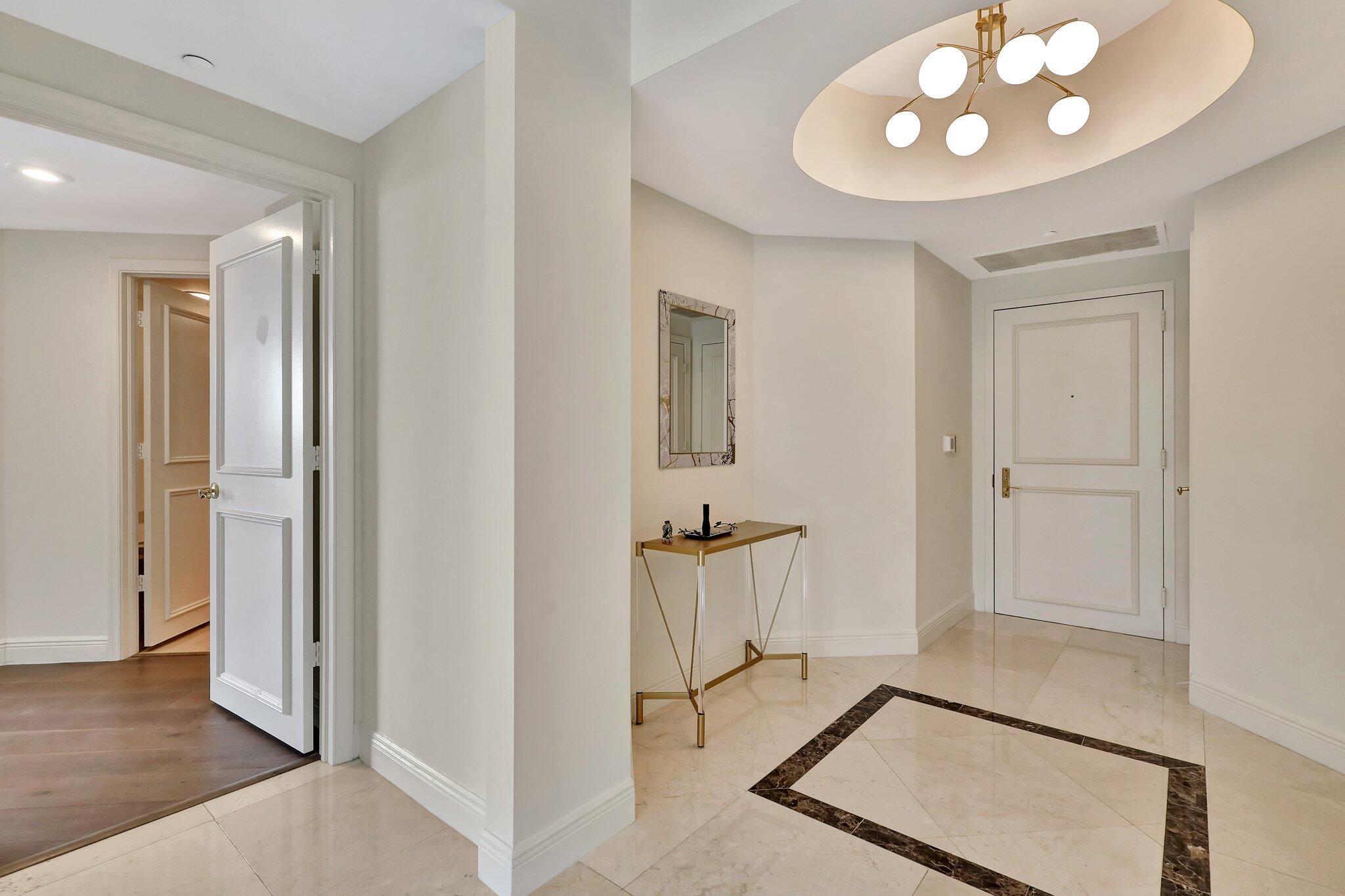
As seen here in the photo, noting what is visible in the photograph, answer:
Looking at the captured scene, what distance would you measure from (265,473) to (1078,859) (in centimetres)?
303

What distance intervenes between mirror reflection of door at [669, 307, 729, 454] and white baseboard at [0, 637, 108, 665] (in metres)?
3.35

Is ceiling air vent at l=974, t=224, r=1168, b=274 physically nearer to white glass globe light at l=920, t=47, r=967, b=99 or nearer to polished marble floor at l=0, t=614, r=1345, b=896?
white glass globe light at l=920, t=47, r=967, b=99

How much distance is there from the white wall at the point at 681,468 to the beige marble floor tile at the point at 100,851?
1.56 meters

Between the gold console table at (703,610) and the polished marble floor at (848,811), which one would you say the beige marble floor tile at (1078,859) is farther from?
the gold console table at (703,610)

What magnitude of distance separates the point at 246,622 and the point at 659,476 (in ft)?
5.95

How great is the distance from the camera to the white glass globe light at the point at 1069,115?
2.31 m

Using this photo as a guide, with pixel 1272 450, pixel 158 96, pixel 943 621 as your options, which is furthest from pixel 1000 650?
pixel 158 96

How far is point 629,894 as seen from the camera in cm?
173

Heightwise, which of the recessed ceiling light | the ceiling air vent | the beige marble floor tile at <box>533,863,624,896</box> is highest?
the recessed ceiling light

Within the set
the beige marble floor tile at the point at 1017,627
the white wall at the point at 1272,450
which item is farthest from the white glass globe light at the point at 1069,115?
the beige marble floor tile at the point at 1017,627

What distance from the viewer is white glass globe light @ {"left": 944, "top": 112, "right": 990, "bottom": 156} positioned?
243 centimetres

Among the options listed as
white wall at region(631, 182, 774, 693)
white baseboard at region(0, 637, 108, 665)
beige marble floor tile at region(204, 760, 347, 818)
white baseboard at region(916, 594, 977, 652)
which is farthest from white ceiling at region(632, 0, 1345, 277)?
white baseboard at region(0, 637, 108, 665)

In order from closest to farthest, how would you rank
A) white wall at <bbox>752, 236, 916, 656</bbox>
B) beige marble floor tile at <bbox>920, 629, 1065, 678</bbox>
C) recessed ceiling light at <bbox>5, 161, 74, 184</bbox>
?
recessed ceiling light at <bbox>5, 161, 74, 184</bbox>, beige marble floor tile at <bbox>920, 629, 1065, 678</bbox>, white wall at <bbox>752, 236, 916, 656</bbox>

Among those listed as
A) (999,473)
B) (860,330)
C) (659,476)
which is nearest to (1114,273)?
(999,473)
